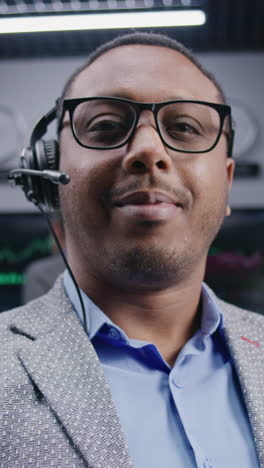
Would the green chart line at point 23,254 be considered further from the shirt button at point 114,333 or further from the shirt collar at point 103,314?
the shirt button at point 114,333

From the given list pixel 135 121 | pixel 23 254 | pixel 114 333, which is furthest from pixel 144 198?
pixel 23 254

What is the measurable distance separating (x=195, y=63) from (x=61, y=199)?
0.42 metres

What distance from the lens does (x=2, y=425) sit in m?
0.62

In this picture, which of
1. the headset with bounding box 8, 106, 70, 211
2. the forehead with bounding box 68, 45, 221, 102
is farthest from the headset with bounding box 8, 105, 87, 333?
the forehead with bounding box 68, 45, 221, 102

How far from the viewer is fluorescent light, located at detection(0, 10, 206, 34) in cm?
222

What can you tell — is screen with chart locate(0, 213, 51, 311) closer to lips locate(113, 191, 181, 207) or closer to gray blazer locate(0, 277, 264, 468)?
gray blazer locate(0, 277, 264, 468)

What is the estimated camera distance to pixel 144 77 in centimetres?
86

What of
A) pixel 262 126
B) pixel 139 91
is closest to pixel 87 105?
pixel 139 91

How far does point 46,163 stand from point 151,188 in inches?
9.5

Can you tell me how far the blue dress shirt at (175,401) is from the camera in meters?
0.70

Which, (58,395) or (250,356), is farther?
(250,356)

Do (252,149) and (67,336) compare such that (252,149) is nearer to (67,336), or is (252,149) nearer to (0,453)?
(67,336)

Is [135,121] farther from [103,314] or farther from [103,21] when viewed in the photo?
[103,21]

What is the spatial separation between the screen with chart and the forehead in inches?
65.3
